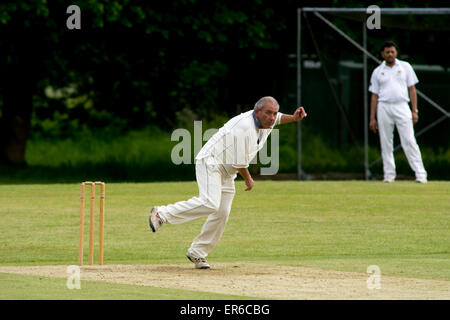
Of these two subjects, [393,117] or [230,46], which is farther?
[230,46]

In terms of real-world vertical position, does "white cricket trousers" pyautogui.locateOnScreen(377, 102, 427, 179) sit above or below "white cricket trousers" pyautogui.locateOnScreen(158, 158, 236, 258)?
above

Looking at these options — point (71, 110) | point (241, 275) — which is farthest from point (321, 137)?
point (241, 275)

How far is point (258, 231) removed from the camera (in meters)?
14.9

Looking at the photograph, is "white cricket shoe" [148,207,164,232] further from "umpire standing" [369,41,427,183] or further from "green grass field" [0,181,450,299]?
"umpire standing" [369,41,427,183]

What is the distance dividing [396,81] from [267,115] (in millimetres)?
9118

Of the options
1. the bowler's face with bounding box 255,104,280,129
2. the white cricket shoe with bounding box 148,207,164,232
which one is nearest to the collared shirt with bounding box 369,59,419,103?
the bowler's face with bounding box 255,104,280,129

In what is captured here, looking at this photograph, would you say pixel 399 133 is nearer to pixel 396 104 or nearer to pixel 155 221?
pixel 396 104

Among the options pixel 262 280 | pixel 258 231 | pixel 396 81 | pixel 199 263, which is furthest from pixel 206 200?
pixel 396 81

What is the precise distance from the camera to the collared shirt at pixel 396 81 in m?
19.4

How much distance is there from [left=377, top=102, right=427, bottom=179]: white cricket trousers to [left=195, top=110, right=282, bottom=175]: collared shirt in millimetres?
8801

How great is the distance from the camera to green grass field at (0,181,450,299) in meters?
11.1

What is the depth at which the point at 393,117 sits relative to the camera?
19.6 m
